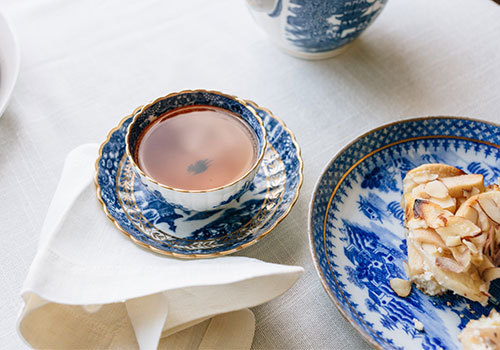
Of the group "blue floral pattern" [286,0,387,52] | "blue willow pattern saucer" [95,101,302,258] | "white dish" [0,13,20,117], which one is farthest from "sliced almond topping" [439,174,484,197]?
"white dish" [0,13,20,117]

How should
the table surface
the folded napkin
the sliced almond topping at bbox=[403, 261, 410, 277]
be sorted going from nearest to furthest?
the folded napkin, the sliced almond topping at bbox=[403, 261, 410, 277], the table surface

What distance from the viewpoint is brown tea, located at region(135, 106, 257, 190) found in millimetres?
799

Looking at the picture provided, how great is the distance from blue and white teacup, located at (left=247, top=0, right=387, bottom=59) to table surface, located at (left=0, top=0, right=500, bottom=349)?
75mm

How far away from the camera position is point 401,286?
0.73 metres

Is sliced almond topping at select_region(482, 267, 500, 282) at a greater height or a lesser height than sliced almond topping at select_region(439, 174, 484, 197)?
lesser

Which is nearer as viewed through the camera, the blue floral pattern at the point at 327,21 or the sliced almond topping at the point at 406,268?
the sliced almond topping at the point at 406,268

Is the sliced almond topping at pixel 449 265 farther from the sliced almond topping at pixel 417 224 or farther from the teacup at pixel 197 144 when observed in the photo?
the teacup at pixel 197 144

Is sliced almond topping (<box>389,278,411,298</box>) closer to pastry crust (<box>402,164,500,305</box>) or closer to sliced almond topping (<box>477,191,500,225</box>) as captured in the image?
pastry crust (<box>402,164,500,305</box>)

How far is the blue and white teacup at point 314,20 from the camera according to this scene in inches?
37.5

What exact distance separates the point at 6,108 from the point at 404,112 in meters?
0.82

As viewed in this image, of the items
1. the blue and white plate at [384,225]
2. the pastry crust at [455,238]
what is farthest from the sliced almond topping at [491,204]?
the blue and white plate at [384,225]

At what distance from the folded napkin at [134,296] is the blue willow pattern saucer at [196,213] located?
4cm

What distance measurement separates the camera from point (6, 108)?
1.01m

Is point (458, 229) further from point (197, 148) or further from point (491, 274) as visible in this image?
point (197, 148)
